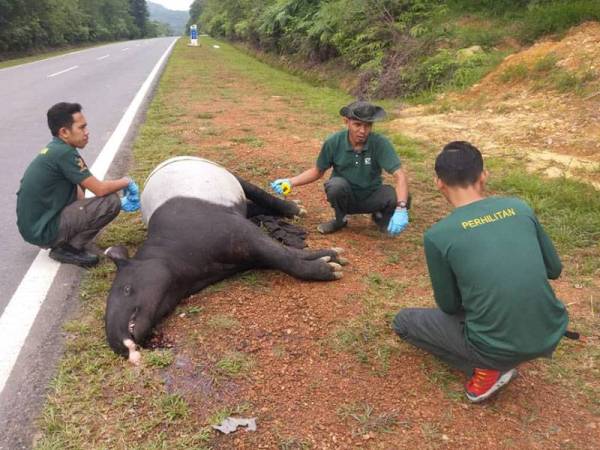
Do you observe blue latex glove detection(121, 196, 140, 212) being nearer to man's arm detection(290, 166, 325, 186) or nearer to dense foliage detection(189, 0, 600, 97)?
man's arm detection(290, 166, 325, 186)

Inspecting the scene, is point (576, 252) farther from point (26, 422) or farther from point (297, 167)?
point (26, 422)

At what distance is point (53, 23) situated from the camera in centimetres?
3575

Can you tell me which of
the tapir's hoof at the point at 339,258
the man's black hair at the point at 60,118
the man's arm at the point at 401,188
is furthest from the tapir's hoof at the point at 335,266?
the man's black hair at the point at 60,118

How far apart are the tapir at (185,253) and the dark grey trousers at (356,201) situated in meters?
0.73

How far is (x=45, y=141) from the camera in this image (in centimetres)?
801

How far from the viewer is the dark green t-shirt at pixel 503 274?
2.49 m

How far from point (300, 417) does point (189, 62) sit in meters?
21.0

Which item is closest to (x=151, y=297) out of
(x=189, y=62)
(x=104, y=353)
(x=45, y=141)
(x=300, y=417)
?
(x=104, y=353)

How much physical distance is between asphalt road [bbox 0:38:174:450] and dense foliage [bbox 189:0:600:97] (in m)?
5.69

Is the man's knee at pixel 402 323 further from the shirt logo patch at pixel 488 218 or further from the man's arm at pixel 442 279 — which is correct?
the shirt logo patch at pixel 488 218

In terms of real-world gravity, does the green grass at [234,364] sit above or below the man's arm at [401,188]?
below

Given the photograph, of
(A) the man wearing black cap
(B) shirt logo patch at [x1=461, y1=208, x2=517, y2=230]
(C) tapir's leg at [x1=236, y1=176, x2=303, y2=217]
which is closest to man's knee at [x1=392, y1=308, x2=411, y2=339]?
(B) shirt logo patch at [x1=461, y1=208, x2=517, y2=230]

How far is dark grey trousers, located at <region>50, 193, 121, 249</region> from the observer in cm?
425

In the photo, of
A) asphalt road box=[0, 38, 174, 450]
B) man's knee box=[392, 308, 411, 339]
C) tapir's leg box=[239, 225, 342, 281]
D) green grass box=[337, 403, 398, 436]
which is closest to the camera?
green grass box=[337, 403, 398, 436]
